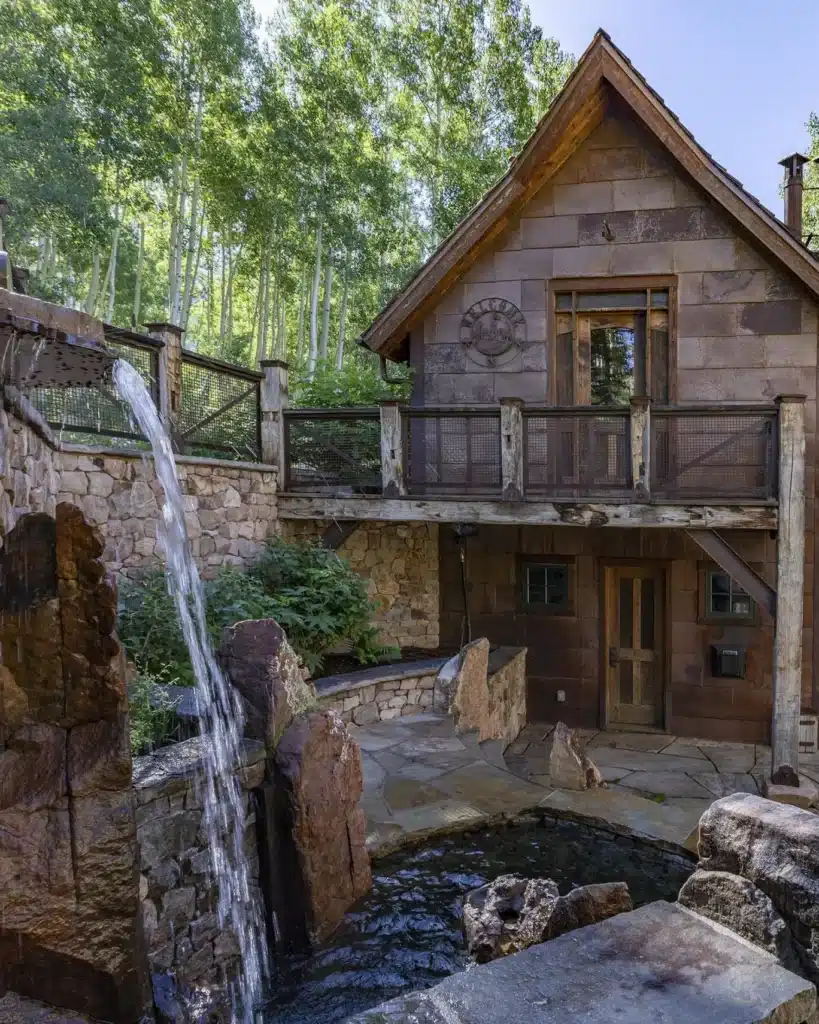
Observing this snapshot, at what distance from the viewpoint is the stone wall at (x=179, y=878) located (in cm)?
362

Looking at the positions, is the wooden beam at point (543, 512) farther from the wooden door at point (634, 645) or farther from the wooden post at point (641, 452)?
the wooden door at point (634, 645)

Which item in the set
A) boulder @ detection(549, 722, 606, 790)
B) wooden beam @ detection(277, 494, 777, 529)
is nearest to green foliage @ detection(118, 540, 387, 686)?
wooden beam @ detection(277, 494, 777, 529)

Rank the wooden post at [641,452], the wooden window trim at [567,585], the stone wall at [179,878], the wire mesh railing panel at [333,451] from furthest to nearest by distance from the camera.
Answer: the wooden window trim at [567,585] → the wire mesh railing panel at [333,451] → the wooden post at [641,452] → the stone wall at [179,878]

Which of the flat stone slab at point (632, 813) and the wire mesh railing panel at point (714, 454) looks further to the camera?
the wire mesh railing panel at point (714, 454)

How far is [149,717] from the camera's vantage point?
4.30 metres

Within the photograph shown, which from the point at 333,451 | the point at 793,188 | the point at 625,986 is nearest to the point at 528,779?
the point at 333,451

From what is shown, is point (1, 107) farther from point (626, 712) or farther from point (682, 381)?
point (626, 712)

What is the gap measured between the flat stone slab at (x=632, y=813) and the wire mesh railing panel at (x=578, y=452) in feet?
10.7

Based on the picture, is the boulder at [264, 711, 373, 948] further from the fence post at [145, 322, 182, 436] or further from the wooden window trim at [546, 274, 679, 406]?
the wooden window trim at [546, 274, 679, 406]

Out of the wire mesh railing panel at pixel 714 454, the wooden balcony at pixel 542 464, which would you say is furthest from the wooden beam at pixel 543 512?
the wire mesh railing panel at pixel 714 454

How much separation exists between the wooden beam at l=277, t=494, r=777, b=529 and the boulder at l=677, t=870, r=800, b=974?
5.22 metres

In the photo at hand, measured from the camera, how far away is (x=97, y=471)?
6621mm

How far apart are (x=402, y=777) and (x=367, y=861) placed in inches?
66.1

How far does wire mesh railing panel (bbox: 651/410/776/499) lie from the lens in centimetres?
759
